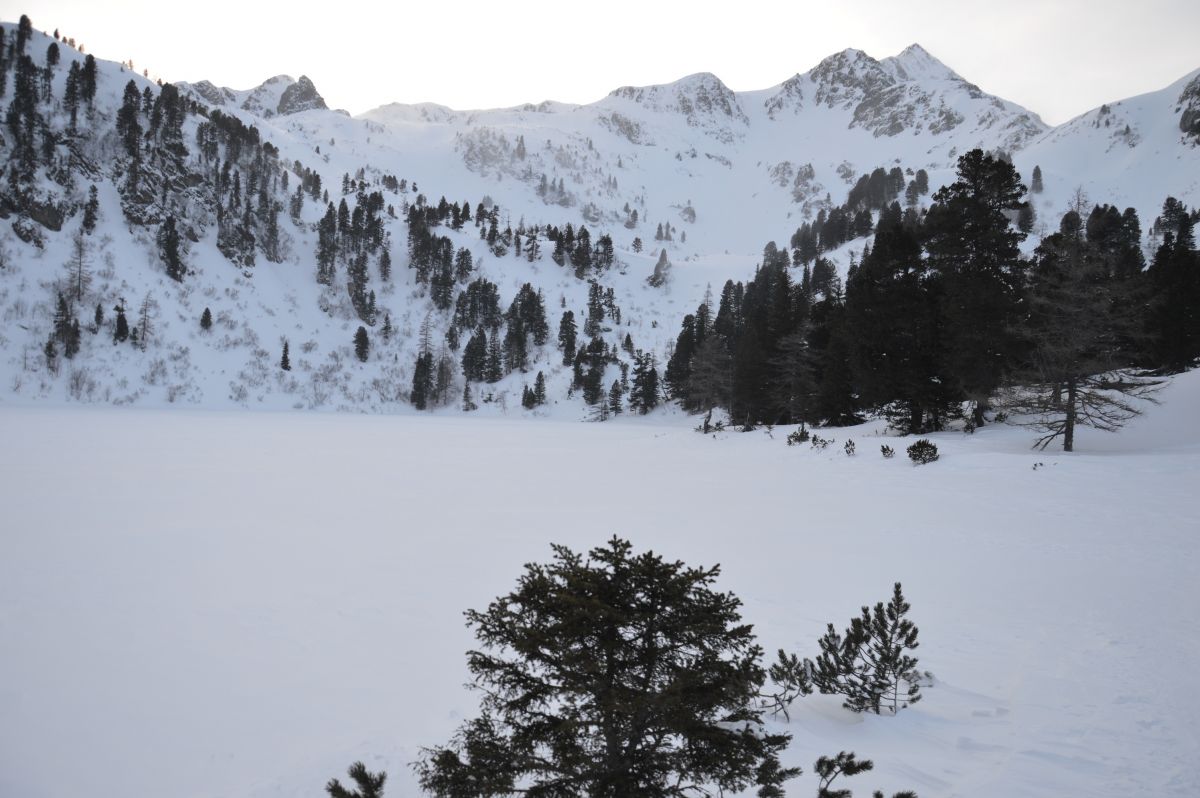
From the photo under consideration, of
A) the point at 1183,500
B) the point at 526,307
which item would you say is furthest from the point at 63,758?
the point at 526,307

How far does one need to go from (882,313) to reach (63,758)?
33.3m

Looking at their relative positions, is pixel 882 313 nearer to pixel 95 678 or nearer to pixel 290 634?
pixel 290 634

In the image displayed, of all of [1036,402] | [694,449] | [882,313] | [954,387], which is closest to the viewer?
[1036,402]

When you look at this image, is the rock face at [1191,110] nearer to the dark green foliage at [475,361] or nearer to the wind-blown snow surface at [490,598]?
the dark green foliage at [475,361]

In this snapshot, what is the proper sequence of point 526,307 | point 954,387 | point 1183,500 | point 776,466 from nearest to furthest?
point 1183,500 → point 776,466 → point 954,387 → point 526,307

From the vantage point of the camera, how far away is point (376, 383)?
93.2 metres

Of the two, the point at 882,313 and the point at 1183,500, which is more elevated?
the point at 882,313

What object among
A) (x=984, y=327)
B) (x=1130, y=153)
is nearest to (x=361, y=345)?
(x=984, y=327)

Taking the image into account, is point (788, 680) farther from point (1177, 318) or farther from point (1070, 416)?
point (1177, 318)

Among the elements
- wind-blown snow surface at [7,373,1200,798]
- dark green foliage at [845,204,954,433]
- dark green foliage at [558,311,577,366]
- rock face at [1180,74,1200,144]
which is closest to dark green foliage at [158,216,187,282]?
dark green foliage at [558,311,577,366]

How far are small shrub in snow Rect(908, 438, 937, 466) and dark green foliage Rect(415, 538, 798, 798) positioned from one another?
69.0 feet

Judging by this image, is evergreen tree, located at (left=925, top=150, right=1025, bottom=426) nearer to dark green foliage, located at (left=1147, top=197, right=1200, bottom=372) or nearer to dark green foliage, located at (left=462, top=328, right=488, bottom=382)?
dark green foliage, located at (left=1147, top=197, right=1200, bottom=372)

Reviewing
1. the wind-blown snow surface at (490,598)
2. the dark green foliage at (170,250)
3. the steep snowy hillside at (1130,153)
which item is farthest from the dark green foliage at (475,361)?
the steep snowy hillside at (1130,153)

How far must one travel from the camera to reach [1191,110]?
463 feet
